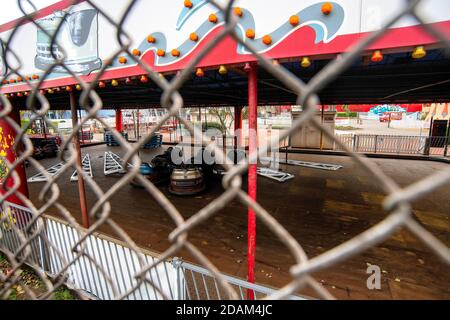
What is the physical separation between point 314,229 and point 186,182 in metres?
3.47

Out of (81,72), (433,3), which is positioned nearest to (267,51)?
(433,3)

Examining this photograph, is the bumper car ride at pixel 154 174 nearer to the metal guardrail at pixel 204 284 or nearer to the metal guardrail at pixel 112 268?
the metal guardrail at pixel 112 268

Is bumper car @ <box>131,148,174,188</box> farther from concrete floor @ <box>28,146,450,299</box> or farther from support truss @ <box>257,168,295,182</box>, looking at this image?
support truss @ <box>257,168,295,182</box>

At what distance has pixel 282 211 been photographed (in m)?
5.71

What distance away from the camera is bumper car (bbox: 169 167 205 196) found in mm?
6777

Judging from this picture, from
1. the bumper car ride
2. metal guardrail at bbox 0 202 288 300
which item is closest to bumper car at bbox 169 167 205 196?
the bumper car ride

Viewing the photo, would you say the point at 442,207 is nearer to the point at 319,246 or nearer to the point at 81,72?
the point at 319,246

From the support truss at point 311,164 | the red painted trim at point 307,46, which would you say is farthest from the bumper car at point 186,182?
the support truss at point 311,164

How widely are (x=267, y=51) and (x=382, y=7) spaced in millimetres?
882

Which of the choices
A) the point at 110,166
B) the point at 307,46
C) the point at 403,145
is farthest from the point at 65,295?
the point at 403,145

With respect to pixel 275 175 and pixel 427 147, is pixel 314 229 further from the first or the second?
pixel 427 147

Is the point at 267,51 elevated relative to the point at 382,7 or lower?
lower

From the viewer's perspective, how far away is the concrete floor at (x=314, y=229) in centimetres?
332

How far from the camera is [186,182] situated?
677 centimetres
